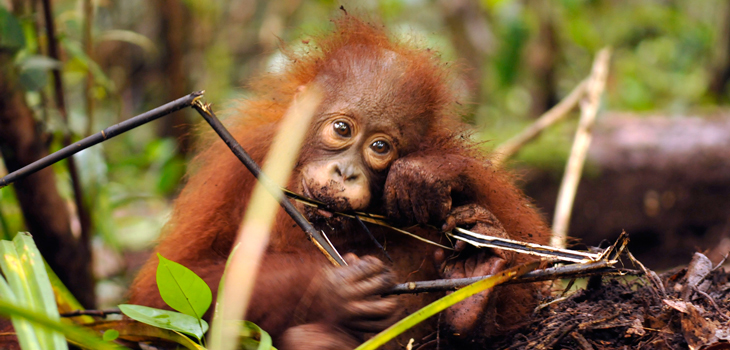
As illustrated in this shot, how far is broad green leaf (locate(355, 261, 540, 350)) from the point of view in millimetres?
1624

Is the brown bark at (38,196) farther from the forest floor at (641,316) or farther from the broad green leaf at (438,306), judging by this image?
the forest floor at (641,316)

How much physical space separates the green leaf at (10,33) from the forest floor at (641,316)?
2587 millimetres

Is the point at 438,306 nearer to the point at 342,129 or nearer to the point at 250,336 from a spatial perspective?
the point at 250,336

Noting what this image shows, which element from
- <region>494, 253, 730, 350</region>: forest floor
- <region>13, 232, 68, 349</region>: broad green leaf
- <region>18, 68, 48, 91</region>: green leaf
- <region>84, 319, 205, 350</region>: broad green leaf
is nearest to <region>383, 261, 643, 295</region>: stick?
<region>494, 253, 730, 350</region>: forest floor

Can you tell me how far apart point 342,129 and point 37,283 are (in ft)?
4.03

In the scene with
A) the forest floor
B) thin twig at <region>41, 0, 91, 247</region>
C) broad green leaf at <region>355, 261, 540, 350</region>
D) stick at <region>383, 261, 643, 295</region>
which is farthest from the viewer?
thin twig at <region>41, 0, 91, 247</region>

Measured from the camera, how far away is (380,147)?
247 cm

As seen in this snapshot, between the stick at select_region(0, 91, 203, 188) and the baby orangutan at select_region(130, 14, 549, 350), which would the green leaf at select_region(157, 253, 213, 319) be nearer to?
the baby orangutan at select_region(130, 14, 549, 350)

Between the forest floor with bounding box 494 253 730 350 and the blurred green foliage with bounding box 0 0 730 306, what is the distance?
1076 millimetres

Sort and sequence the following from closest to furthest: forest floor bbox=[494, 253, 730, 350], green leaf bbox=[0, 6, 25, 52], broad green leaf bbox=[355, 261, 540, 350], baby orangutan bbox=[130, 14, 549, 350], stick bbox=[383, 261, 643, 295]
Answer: broad green leaf bbox=[355, 261, 540, 350] → stick bbox=[383, 261, 643, 295] → forest floor bbox=[494, 253, 730, 350] → baby orangutan bbox=[130, 14, 549, 350] → green leaf bbox=[0, 6, 25, 52]

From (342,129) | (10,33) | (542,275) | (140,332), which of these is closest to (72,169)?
(10,33)

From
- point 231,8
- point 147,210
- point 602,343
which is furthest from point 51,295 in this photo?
point 231,8

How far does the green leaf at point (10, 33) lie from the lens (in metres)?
2.85

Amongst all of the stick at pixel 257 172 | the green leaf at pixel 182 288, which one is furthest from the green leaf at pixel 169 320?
the stick at pixel 257 172
